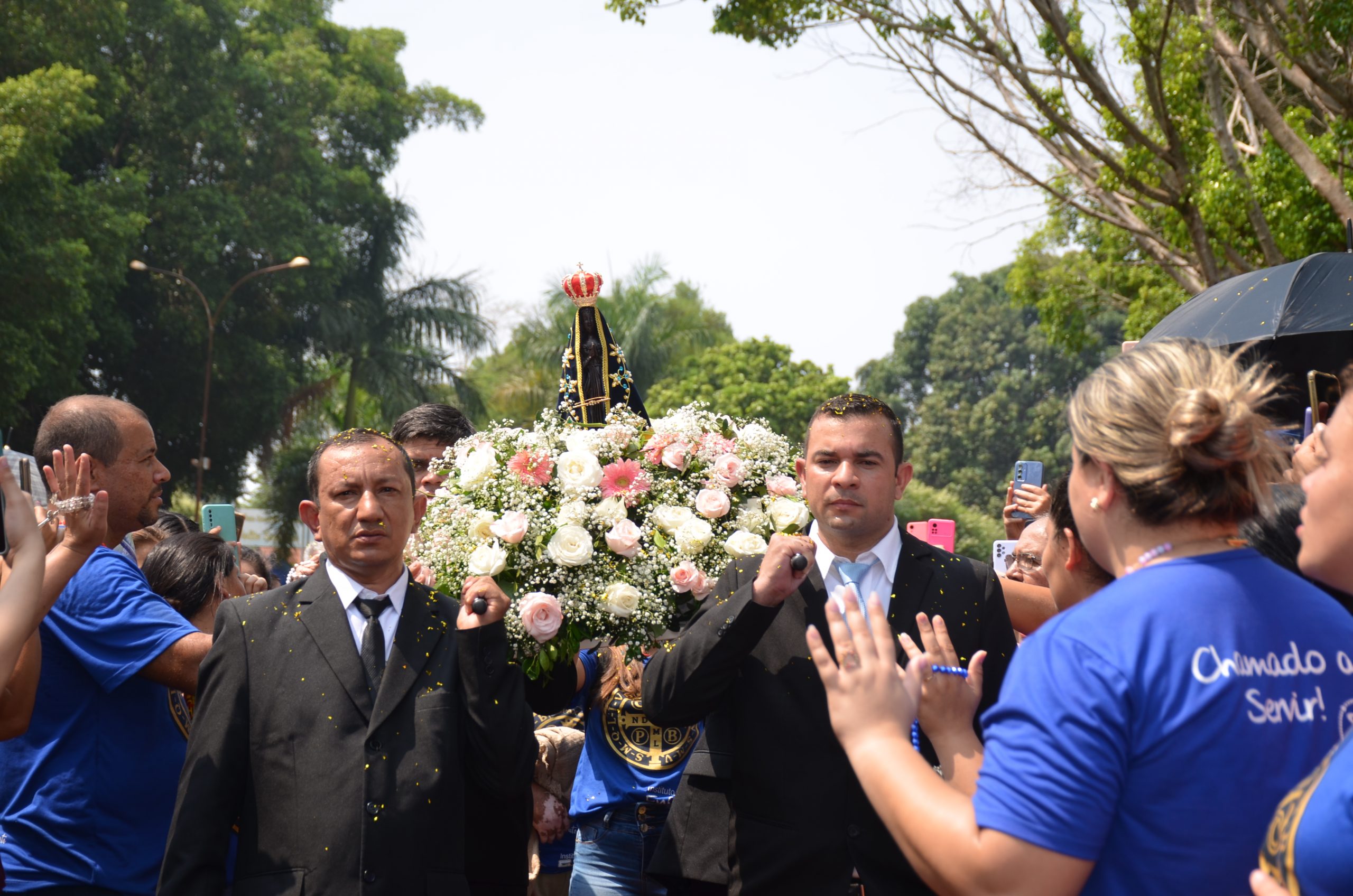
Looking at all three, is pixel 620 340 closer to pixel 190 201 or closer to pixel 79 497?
pixel 190 201

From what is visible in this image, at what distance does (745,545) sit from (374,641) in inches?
51.1

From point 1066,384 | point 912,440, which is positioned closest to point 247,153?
point 912,440

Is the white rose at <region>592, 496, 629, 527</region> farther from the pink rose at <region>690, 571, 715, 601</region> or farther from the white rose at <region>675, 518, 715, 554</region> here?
the pink rose at <region>690, 571, 715, 601</region>

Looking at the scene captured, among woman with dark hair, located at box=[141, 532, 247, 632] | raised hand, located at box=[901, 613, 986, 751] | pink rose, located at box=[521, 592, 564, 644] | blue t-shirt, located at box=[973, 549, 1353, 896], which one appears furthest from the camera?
woman with dark hair, located at box=[141, 532, 247, 632]

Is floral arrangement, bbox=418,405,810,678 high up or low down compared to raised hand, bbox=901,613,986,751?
up

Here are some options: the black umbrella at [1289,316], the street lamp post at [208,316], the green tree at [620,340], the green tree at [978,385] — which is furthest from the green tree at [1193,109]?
the green tree at [978,385]

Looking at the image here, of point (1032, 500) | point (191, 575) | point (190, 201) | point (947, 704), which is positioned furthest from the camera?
point (190, 201)

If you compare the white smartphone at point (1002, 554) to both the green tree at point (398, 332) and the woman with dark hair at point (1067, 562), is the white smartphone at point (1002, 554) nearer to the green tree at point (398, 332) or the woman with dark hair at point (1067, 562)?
the woman with dark hair at point (1067, 562)

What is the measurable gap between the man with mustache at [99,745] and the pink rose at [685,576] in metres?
1.53

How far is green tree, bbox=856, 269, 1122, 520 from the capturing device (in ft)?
Result: 208

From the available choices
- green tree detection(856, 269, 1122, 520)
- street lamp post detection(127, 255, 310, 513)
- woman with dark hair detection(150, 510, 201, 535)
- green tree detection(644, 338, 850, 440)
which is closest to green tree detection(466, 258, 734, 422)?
green tree detection(644, 338, 850, 440)

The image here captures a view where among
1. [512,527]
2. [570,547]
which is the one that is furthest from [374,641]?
[570,547]

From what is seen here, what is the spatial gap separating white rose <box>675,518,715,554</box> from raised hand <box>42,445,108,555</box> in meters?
1.82

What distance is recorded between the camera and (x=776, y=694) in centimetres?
384
